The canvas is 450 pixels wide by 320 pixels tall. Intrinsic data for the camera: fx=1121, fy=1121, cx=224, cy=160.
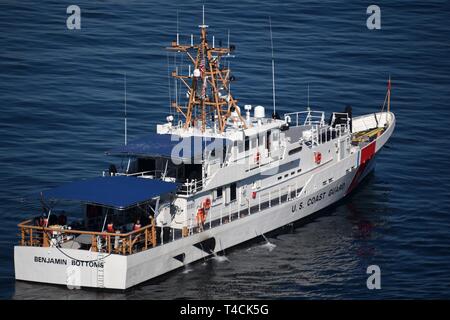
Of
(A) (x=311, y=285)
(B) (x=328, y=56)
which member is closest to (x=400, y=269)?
(A) (x=311, y=285)

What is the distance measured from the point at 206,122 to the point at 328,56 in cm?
3411

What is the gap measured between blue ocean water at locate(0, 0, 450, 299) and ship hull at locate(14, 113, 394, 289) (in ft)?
1.96

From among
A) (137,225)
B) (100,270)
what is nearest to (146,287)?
(100,270)

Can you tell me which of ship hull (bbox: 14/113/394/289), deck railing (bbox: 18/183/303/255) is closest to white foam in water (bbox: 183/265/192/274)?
ship hull (bbox: 14/113/394/289)

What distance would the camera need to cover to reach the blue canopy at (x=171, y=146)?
54.9m

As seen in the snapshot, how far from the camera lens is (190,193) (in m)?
54.6

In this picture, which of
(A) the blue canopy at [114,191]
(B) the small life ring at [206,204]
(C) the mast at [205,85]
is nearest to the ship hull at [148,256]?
(B) the small life ring at [206,204]

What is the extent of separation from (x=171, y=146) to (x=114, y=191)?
5.10 metres

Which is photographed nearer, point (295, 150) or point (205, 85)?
point (205, 85)

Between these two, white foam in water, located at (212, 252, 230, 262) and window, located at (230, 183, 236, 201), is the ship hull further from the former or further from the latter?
window, located at (230, 183, 236, 201)

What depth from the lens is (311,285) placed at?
53156mm

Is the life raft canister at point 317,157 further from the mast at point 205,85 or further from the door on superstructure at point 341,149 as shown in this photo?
the mast at point 205,85

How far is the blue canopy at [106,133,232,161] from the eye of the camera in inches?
2162

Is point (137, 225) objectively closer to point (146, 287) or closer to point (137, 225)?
point (137, 225)
